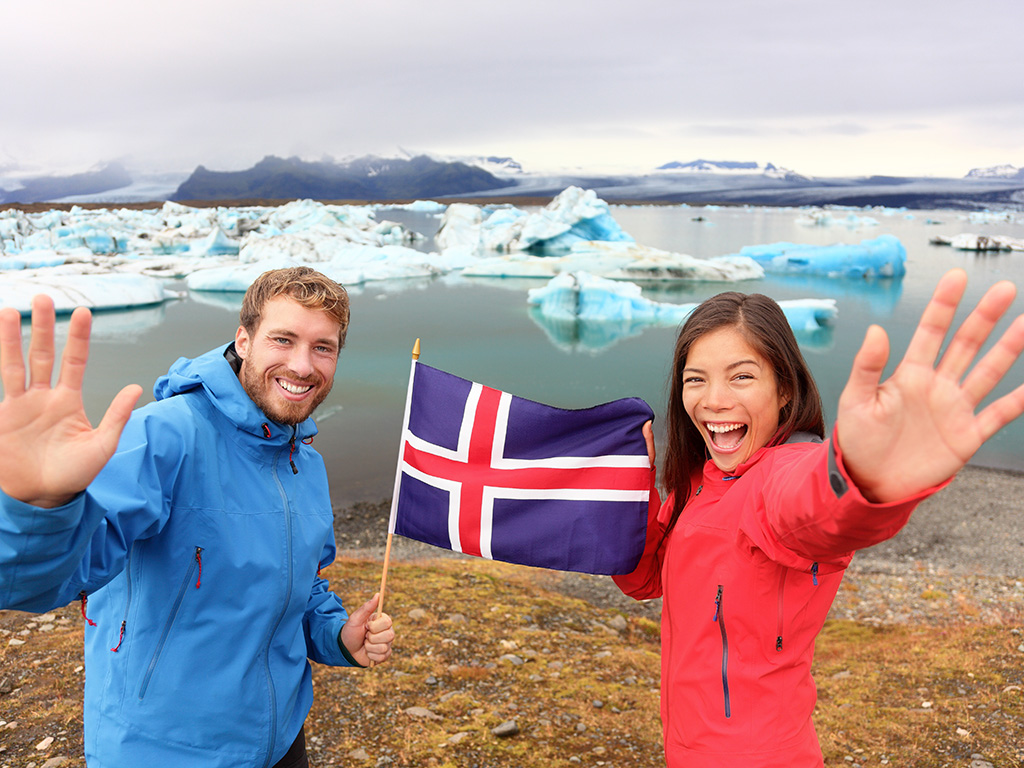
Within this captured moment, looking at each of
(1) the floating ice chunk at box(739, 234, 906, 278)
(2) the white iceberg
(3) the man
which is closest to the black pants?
(3) the man

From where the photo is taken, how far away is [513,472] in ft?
10.8

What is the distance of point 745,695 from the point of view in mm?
2131

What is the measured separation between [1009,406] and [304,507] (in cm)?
208

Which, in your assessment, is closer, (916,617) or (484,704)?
(484,704)

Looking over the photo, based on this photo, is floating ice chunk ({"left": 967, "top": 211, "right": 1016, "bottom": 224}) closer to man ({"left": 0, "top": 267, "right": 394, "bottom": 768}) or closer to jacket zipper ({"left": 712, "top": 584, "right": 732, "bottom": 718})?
jacket zipper ({"left": 712, "top": 584, "right": 732, "bottom": 718})

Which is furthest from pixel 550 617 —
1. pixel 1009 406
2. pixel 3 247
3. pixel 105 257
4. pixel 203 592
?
pixel 3 247

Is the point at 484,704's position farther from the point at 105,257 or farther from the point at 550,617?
the point at 105,257

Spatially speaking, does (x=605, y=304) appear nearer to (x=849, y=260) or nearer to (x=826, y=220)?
(x=849, y=260)

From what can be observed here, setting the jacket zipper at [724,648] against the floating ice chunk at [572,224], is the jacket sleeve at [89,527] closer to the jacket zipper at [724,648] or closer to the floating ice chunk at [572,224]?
the jacket zipper at [724,648]

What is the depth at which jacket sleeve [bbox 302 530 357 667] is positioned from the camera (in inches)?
106

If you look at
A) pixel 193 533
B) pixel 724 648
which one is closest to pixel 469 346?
pixel 193 533

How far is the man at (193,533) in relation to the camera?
1.55 metres

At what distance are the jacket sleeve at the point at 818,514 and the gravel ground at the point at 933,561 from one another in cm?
629

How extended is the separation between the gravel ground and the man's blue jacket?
619cm
